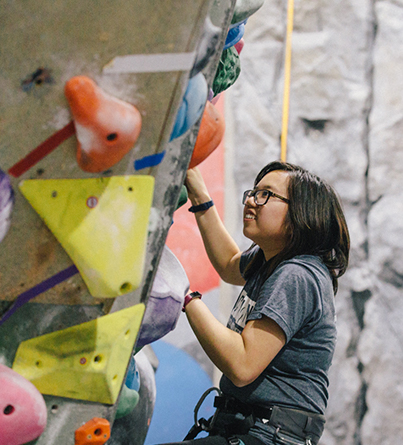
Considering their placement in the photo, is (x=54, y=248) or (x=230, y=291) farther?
(x=230, y=291)

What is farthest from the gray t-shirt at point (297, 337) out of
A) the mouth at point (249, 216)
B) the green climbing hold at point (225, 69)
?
the green climbing hold at point (225, 69)

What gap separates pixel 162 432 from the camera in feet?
4.97

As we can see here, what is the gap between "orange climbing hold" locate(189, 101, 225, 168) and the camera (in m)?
0.56

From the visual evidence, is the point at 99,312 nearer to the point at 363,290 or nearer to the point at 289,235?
the point at 289,235

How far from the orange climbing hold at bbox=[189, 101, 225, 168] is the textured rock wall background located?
1.43m

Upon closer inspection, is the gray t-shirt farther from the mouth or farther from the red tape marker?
the red tape marker

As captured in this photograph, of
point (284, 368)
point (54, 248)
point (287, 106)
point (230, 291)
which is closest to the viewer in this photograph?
point (54, 248)

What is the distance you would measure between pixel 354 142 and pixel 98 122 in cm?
186

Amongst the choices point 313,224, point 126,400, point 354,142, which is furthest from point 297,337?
point 354,142

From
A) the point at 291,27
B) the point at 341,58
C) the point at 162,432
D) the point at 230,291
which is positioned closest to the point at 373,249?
the point at 230,291

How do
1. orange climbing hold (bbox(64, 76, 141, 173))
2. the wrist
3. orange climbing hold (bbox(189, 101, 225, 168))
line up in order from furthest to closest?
the wrist, orange climbing hold (bbox(189, 101, 225, 168)), orange climbing hold (bbox(64, 76, 141, 173))

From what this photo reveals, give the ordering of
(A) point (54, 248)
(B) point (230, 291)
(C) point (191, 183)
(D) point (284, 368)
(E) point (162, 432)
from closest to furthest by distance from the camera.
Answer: (A) point (54, 248) → (D) point (284, 368) → (C) point (191, 183) → (E) point (162, 432) → (B) point (230, 291)

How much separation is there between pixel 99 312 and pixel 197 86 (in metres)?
0.28

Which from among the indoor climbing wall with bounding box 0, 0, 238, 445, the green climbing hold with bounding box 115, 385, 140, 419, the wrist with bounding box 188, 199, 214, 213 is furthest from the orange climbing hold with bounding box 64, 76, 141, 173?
the wrist with bounding box 188, 199, 214, 213
